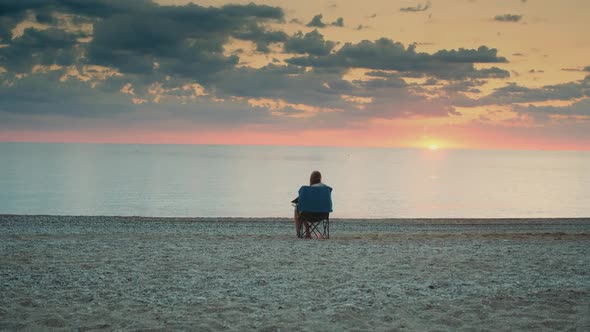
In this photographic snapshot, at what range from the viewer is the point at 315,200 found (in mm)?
16688

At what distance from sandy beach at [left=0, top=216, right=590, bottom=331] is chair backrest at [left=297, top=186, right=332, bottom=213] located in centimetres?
201

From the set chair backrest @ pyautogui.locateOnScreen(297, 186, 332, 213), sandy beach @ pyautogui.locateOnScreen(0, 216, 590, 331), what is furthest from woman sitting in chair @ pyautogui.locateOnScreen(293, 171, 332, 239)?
sandy beach @ pyautogui.locateOnScreen(0, 216, 590, 331)

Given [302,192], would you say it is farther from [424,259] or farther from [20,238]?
[20,238]

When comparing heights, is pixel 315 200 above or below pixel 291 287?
above

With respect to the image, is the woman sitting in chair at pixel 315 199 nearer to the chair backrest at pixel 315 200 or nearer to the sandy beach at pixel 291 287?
the chair backrest at pixel 315 200

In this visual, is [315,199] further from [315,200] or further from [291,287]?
[291,287]

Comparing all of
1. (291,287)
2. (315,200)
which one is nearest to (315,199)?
(315,200)

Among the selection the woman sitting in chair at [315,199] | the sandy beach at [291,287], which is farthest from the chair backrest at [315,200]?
the sandy beach at [291,287]

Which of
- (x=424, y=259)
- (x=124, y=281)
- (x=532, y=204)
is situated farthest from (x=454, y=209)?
(x=124, y=281)

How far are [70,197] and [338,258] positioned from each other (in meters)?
53.3

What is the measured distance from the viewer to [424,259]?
12.6 metres

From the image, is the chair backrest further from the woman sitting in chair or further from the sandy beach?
the sandy beach

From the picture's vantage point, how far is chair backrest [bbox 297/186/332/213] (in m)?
16.6

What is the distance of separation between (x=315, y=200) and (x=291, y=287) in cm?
723
